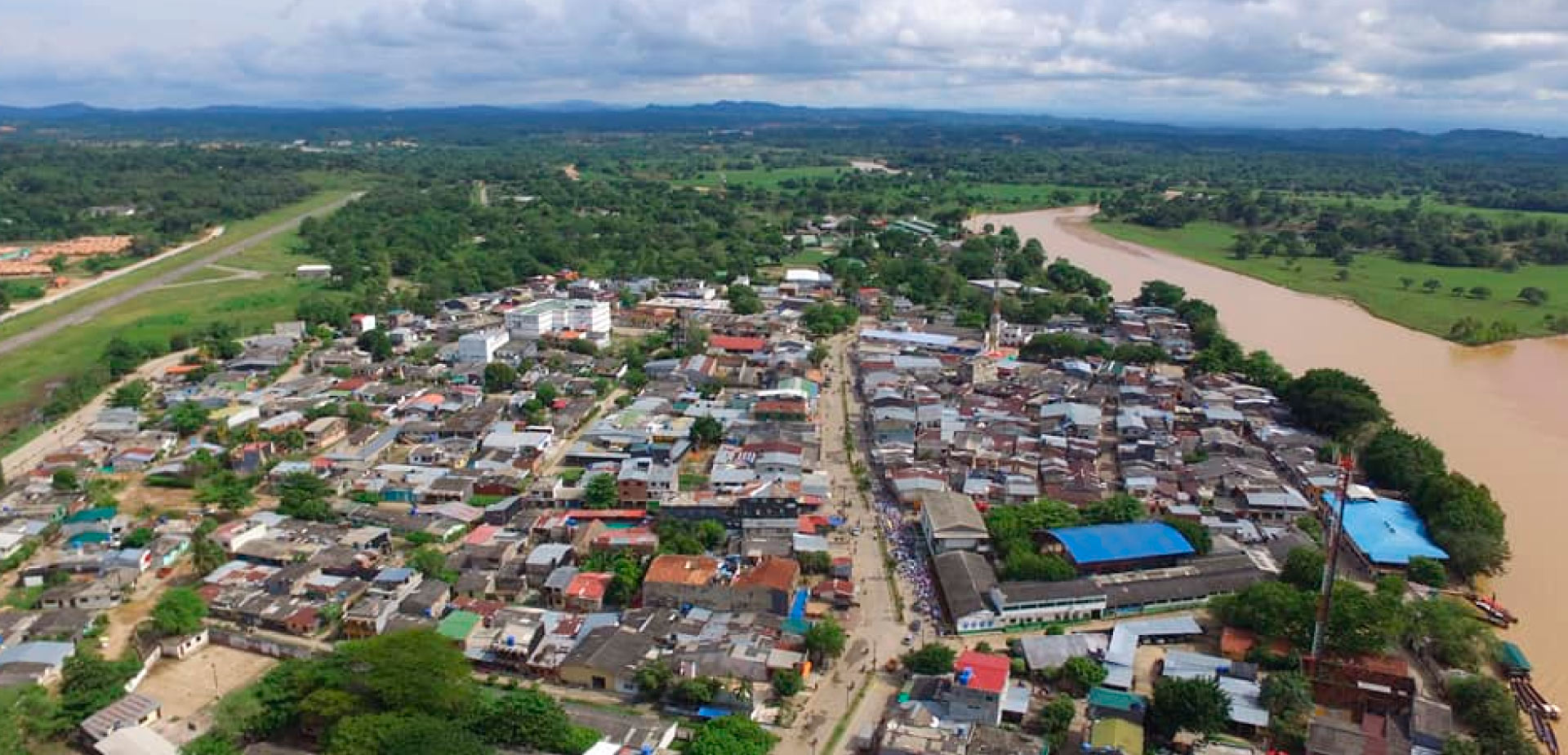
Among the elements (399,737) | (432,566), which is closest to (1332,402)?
(432,566)

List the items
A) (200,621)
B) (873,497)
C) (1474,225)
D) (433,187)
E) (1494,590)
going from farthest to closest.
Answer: (433,187) < (1474,225) < (873,497) < (1494,590) < (200,621)

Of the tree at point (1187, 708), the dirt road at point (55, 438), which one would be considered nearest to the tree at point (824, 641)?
the tree at point (1187, 708)

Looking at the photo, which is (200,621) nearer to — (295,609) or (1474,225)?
(295,609)

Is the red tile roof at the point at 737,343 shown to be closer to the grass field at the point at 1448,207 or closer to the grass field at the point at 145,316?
the grass field at the point at 145,316

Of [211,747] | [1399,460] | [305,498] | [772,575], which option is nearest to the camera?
[211,747]

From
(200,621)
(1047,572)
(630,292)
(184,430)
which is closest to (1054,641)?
(1047,572)

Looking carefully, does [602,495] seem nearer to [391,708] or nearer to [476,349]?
[391,708]

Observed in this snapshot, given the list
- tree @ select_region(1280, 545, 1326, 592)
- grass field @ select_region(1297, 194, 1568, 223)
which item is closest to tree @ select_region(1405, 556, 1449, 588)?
tree @ select_region(1280, 545, 1326, 592)
